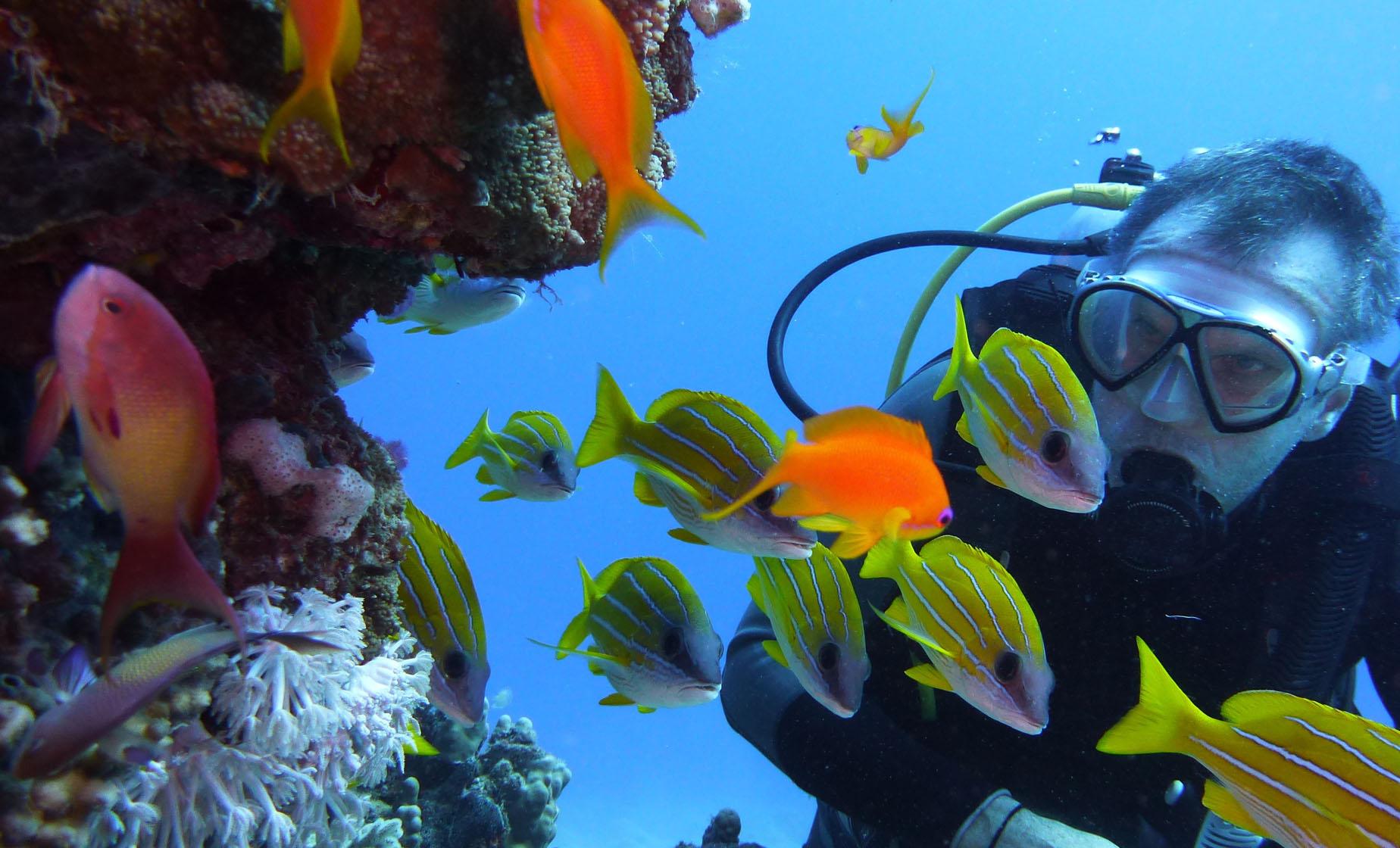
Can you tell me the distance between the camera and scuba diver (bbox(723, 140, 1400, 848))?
307 centimetres

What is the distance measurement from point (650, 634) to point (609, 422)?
74 cm

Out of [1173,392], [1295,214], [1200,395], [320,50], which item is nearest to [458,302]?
[320,50]

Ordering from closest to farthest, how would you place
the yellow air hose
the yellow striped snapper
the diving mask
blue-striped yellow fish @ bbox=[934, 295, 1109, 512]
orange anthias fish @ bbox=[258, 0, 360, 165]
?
orange anthias fish @ bbox=[258, 0, 360, 165]
blue-striped yellow fish @ bbox=[934, 295, 1109, 512]
the diving mask
the yellow striped snapper
the yellow air hose

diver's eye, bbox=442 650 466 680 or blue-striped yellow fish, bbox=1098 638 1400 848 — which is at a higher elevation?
diver's eye, bbox=442 650 466 680

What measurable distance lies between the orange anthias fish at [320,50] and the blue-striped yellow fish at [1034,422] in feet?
5.08

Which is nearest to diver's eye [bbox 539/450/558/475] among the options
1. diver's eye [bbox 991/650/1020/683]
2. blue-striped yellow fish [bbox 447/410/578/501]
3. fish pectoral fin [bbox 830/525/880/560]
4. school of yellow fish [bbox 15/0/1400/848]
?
blue-striped yellow fish [bbox 447/410/578/501]

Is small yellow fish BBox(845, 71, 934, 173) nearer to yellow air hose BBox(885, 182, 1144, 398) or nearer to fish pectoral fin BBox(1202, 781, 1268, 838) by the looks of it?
yellow air hose BBox(885, 182, 1144, 398)

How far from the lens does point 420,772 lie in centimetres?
559

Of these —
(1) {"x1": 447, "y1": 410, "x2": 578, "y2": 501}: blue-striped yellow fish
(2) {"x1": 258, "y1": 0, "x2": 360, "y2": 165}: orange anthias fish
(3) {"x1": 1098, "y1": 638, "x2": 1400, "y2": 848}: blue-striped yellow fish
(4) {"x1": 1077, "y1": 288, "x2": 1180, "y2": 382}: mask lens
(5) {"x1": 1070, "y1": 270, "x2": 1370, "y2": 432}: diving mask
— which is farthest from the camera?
(1) {"x1": 447, "y1": 410, "x2": 578, "y2": 501}: blue-striped yellow fish

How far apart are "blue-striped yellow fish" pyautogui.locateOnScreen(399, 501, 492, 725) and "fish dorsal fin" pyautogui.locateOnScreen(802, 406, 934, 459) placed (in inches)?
44.5

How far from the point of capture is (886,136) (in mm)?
6816

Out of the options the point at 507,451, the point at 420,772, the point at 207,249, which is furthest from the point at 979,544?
the point at 420,772

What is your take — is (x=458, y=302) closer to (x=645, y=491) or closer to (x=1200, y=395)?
(x=645, y=491)

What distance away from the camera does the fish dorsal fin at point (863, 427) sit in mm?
1816
